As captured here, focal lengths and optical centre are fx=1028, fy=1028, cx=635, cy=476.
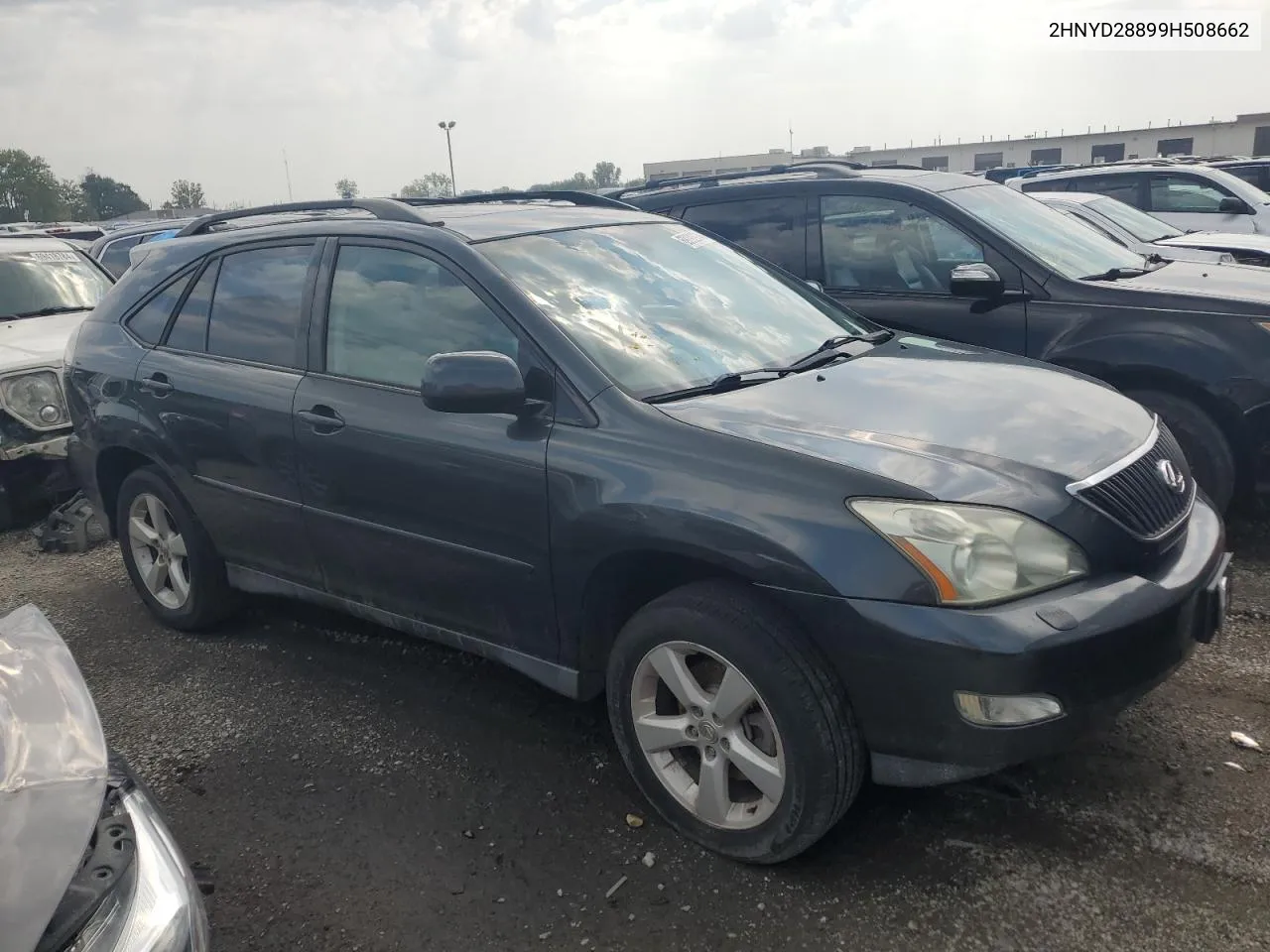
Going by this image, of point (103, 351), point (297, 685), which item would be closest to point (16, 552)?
point (103, 351)

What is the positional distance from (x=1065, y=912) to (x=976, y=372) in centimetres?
168

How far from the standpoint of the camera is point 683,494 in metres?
2.77

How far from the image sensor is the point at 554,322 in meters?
3.20

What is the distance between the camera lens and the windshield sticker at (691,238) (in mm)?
4117

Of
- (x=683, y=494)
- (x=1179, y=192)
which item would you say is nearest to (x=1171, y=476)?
(x=683, y=494)

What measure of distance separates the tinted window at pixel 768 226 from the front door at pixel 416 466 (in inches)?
106

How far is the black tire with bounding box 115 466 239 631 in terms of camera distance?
4449 mm

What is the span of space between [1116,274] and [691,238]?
8.69ft

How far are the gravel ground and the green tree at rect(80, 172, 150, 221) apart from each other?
88217 millimetres

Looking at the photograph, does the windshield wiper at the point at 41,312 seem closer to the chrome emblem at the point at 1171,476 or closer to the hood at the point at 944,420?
the hood at the point at 944,420

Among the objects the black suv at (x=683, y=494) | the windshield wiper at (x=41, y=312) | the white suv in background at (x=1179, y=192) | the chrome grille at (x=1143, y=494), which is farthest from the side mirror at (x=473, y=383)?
the white suv in background at (x=1179, y=192)

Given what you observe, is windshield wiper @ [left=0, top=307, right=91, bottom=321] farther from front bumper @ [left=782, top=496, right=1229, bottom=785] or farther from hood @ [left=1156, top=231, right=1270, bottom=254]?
hood @ [left=1156, top=231, right=1270, bottom=254]

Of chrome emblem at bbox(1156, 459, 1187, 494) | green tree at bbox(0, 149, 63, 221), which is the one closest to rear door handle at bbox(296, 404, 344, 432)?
chrome emblem at bbox(1156, 459, 1187, 494)

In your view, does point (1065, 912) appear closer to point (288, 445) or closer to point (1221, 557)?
point (1221, 557)
